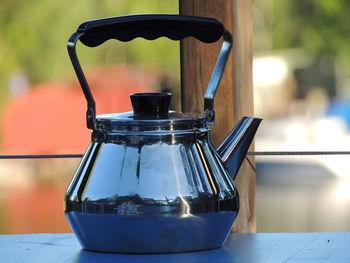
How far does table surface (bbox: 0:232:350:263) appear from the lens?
78 centimetres

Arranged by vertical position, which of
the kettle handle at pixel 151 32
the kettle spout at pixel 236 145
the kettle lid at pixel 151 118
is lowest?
the kettle spout at pixel 236 145

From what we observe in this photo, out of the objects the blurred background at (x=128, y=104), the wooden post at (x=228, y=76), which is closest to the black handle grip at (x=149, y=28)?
the wooden post at (x=228, y=76)

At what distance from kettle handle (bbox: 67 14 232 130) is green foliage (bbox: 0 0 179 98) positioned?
984cm

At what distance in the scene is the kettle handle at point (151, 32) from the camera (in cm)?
83

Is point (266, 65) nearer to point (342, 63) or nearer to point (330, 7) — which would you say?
point (342, 63)

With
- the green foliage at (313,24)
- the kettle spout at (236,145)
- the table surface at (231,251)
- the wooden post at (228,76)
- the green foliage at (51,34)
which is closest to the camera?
the table surface at (231,251)

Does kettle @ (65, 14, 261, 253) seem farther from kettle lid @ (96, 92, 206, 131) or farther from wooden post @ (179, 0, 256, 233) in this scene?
wooden post @ (179, 0, 256, 233)

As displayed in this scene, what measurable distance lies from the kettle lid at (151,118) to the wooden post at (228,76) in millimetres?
315

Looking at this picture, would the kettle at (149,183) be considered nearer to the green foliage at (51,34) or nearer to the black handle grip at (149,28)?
the black handle grip at (149,28)

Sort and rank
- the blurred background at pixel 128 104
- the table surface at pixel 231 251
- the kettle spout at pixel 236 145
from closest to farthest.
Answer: the table surface at pixel 231 251 < the kettle spout at pixel 236 145 < the blurred background at pixel 128 104

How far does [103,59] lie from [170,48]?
175 centimetres

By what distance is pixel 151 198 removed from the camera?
30.6 inches

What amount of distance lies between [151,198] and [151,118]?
0.07m

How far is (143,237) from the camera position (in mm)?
786
